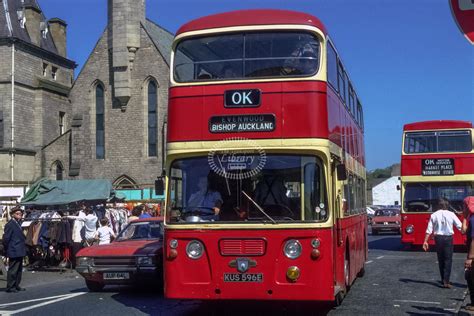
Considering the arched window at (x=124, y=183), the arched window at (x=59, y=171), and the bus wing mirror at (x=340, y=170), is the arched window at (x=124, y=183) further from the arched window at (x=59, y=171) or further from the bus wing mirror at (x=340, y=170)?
the bus wing mirror at (x=340, y=170)

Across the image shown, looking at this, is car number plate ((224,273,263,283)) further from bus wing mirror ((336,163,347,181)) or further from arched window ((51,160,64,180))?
arched window ((51,160,64,180))

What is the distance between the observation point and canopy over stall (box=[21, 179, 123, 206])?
21969 millimetres

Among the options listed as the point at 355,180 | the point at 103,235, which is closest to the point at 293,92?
the point at 355,180

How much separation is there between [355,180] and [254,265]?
566 cm

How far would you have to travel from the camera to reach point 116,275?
504 inches

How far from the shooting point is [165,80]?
4416cm

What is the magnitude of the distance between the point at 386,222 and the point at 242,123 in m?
31.4

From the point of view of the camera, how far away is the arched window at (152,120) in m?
44.7

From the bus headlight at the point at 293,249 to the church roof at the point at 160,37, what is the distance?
3728cm

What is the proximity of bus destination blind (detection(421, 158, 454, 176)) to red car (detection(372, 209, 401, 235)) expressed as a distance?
16.5 m

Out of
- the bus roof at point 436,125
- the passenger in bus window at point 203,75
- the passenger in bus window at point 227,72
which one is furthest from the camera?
the bus roof at point 436,125

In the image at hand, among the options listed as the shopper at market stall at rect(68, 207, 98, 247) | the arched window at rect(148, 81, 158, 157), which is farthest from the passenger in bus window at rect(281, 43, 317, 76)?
the arched window at rect(148, 81, 158, 157)

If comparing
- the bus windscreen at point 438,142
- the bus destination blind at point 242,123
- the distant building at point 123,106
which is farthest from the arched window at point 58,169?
the bus destination blind at point 242,123

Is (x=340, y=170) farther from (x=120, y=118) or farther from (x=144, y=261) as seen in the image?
(x=120, y=118)
